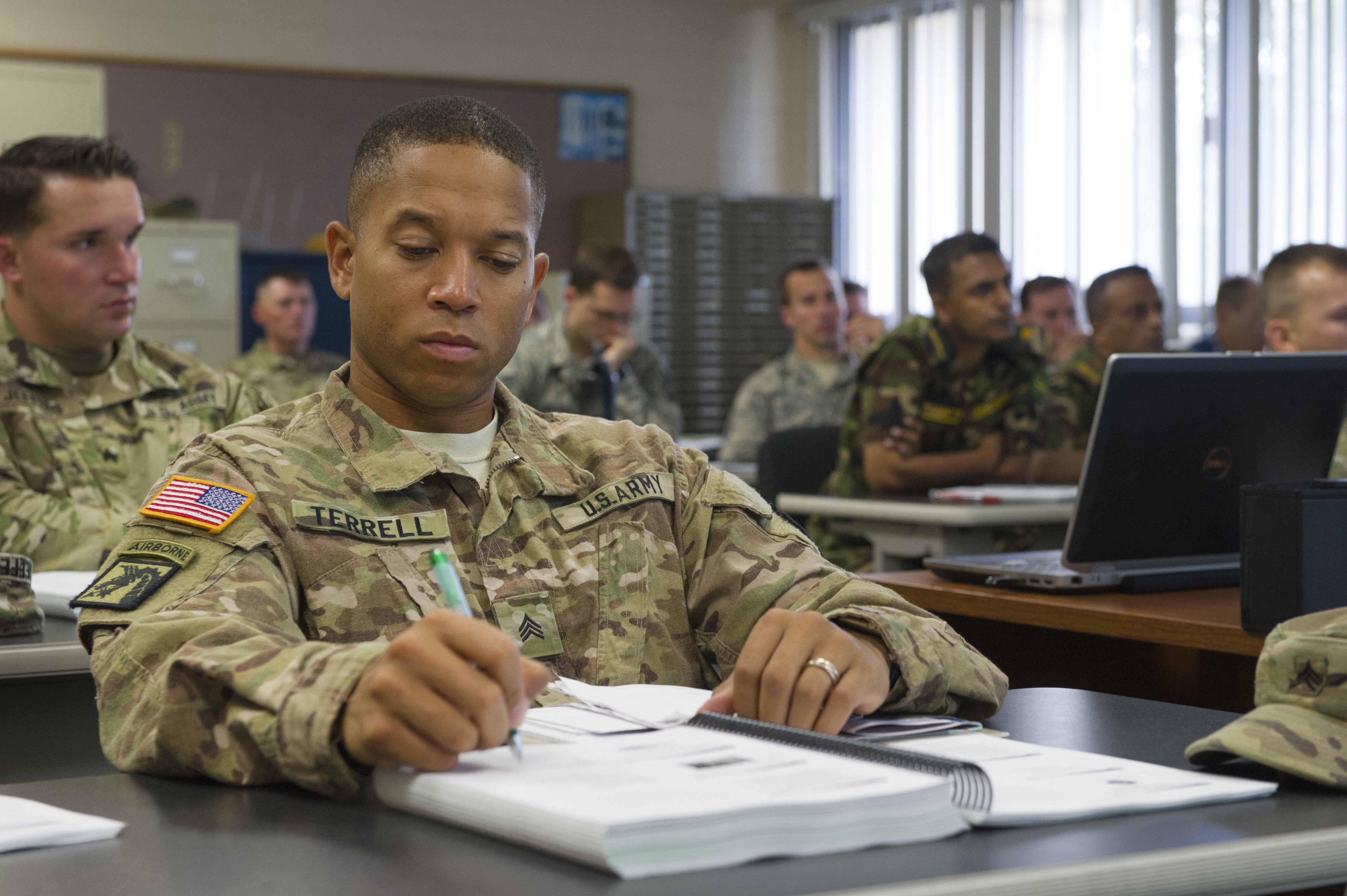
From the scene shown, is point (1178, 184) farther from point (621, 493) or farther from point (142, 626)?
point (142, 626)

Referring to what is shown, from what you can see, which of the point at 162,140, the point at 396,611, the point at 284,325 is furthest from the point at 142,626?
the point at 162,140

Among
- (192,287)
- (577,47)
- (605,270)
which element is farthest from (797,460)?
(577,47)

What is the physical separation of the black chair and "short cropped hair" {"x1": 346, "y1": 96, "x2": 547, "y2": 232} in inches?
93.4

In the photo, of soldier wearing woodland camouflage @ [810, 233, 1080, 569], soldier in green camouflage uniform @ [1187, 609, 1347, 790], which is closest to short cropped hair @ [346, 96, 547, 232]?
soldier in green camouflage uniform @ [1187, 609, 1347, 790]

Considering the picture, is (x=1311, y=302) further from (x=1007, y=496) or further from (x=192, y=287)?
(x=192, y=287)

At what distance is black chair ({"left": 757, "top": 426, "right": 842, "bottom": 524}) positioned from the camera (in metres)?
3.79

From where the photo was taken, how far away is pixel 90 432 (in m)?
2.64

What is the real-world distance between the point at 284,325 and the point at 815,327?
95.3 inches

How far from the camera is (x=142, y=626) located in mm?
1066

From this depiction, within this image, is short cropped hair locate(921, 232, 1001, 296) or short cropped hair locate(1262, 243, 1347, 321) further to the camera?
short cropped hair locate(921, 232, 1001, 296)

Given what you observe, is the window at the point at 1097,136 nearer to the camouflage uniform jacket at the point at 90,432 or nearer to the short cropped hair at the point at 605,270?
the short cropped hair at the point at 605,270

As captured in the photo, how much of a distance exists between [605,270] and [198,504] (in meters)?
4.06

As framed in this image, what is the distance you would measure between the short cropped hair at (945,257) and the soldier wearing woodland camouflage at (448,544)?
2602mm

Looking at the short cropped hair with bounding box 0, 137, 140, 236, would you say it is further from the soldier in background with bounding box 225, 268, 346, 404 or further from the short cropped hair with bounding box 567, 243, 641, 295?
the soldier in background with bounding box 225, 268, 346, 404
